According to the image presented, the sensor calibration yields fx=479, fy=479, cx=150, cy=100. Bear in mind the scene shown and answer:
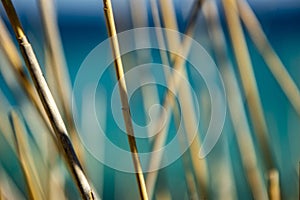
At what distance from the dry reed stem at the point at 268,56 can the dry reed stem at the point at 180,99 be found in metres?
0.09

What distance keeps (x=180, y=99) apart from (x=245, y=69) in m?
0.09

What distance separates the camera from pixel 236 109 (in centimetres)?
63

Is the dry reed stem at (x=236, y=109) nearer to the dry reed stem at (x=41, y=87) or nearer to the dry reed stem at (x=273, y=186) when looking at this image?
the dry reed stem at (x=273, y=186)

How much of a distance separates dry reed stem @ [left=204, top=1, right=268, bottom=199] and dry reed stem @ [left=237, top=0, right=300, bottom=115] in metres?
0.04

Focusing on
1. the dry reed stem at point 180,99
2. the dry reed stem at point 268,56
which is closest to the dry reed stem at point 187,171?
the dry reed stem at point 180,99

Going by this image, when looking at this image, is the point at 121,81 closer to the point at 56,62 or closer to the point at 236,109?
the point at 56,62

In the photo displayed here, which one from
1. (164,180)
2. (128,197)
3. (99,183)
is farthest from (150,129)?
(128,197)

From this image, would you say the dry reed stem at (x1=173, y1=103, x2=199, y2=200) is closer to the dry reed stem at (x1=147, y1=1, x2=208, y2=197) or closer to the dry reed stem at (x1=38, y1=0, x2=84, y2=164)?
the dry reed stem at (x1=147, y1=1, x2=208, y2=197)

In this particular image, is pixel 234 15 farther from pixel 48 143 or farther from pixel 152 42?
pixel 48 143

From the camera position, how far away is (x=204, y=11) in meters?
0.62

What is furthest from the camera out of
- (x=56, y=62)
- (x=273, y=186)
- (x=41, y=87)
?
(x=56, y=62)

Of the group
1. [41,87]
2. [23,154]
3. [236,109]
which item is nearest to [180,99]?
[236,109]

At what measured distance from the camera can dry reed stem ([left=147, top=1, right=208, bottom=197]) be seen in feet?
1.77

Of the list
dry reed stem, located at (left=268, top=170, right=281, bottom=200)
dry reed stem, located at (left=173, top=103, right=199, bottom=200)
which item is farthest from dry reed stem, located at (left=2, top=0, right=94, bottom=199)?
dry reed stem, located at (left=173, top=103, right=199, bottom=200)
